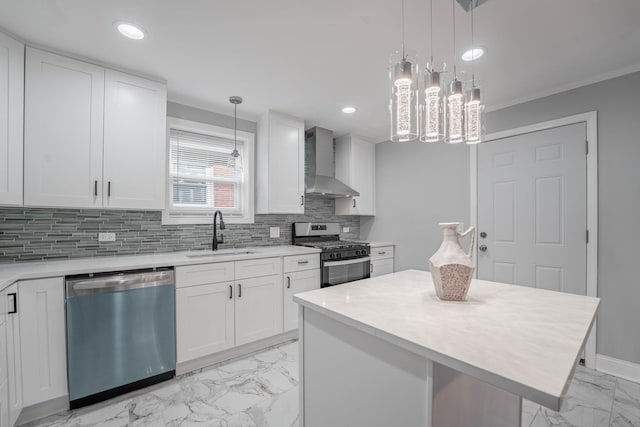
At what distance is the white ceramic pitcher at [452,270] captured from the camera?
1.28m

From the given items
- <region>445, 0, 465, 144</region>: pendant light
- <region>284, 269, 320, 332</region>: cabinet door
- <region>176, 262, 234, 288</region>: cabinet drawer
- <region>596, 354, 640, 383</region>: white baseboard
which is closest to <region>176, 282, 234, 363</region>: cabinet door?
<region>176, 262, 234, 288</region>: cabinet drawer

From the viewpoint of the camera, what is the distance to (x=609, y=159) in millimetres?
2381

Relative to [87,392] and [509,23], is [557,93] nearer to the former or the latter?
[509,23]

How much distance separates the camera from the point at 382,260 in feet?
12.9

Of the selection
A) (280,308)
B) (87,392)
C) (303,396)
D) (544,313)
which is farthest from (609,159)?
(87,392)

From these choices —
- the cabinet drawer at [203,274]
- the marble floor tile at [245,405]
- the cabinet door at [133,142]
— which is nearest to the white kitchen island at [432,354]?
the marble floor tile at [245,405]

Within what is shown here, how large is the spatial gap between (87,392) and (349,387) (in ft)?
6.13

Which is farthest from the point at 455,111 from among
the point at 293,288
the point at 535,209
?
the point at 293,288

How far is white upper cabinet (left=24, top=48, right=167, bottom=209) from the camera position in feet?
6.41

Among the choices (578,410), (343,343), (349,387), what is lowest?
(578,410)

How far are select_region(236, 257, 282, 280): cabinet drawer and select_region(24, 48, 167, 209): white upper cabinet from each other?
2.88 feet

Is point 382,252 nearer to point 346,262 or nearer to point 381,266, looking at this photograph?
point 381,266

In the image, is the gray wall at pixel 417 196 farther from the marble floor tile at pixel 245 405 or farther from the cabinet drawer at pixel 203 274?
the cabinet drawer at pixel 203 274

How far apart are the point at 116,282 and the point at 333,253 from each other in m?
2.06
